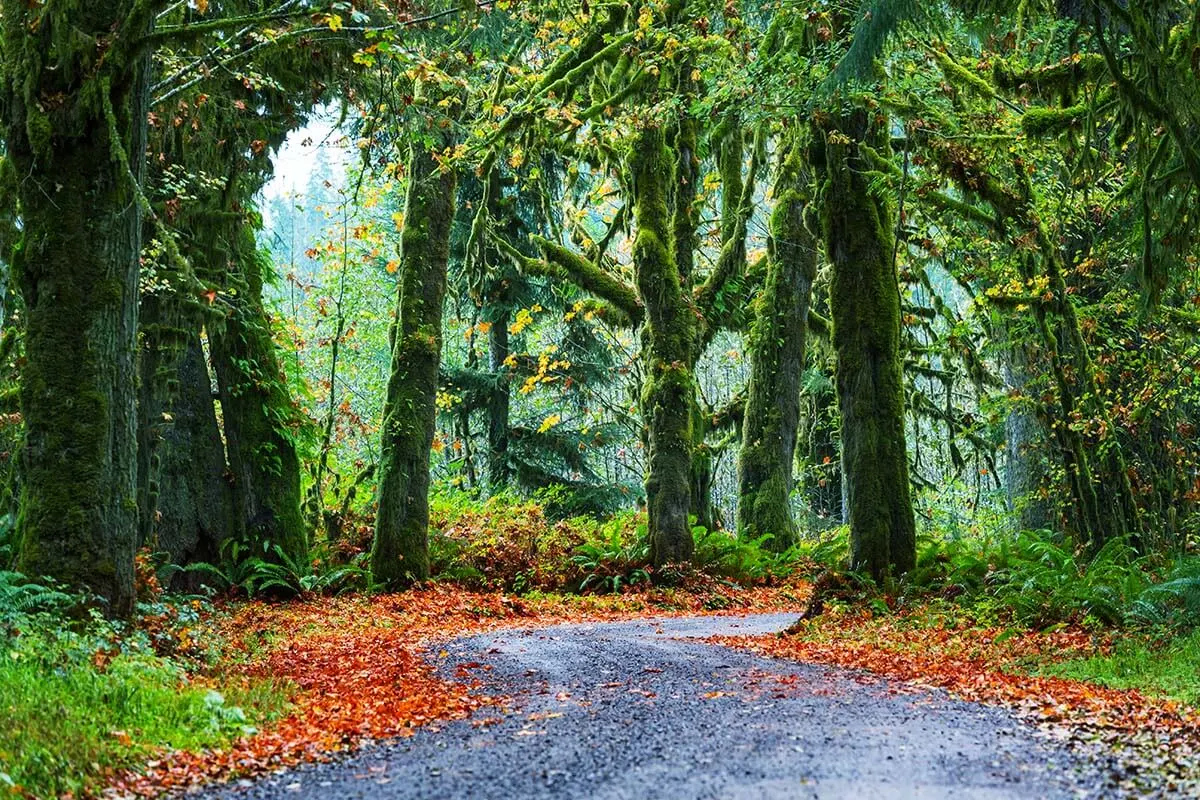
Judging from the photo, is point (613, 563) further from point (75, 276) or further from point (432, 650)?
point (75, 276)

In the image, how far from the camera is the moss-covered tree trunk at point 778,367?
17922 mm

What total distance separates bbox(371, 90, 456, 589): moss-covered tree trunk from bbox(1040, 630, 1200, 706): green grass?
9.65 meters

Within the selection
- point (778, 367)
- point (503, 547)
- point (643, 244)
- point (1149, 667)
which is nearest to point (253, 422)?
point (503, 547)

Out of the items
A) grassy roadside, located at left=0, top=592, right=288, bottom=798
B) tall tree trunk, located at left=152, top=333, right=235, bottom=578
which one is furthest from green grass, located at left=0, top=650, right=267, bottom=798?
tall tree trunk, located at left=152, top=333, right=235, bottom=578

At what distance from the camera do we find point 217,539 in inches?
532

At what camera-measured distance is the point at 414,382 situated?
15.1 m

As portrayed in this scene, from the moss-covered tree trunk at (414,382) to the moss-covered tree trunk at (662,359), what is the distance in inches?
124

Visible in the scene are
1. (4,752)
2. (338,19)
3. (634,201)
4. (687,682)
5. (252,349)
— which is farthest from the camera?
(634,201)

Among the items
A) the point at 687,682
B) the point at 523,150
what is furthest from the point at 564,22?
the point at 687,682

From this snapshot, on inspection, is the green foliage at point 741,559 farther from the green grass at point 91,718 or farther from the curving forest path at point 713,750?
the green grass at point 91,718

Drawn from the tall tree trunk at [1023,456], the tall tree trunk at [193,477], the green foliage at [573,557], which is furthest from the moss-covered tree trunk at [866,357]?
the tall tree trunk at [193,477]

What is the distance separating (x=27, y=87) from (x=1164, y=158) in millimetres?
8847

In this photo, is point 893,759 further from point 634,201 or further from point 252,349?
point 634,201

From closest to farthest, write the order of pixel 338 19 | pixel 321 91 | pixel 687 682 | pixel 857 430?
pixel 687 682 → pixel 338 19 → pixel 857 430 → pixel 321 91
